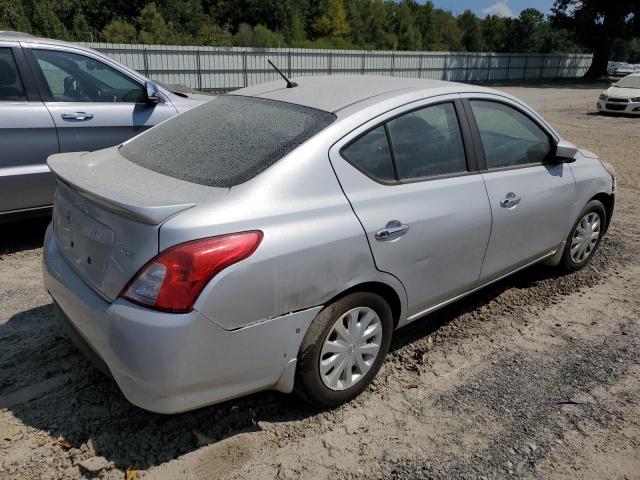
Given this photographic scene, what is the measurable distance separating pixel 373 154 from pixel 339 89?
60 cm

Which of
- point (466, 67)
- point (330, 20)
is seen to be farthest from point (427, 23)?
point (466, 67)

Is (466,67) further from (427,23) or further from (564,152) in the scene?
(564,152)

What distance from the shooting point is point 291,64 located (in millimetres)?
24812

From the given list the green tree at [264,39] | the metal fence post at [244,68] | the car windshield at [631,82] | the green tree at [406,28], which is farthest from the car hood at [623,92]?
the green tree at [406,28]

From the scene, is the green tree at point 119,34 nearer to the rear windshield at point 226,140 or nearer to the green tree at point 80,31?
→ the green tree at point 80,31

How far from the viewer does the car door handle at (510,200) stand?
3.52 m

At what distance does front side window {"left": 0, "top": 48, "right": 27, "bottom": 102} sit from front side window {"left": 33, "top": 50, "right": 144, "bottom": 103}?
214mm

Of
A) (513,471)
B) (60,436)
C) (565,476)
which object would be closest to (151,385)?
(60,436)

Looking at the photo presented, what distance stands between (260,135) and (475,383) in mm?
1872

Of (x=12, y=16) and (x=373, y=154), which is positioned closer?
(x=373, y=154)

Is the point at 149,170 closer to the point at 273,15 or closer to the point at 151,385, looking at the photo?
the point at 151,385

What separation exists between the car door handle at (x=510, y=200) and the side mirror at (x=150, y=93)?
3.41 meters

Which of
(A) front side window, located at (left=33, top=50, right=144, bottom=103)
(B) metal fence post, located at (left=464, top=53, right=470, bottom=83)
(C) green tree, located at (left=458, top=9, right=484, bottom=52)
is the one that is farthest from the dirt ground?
(C) green tree, located at (left=458, top=9, right=484, bottom=52)

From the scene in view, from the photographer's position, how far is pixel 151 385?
2.31 meters
